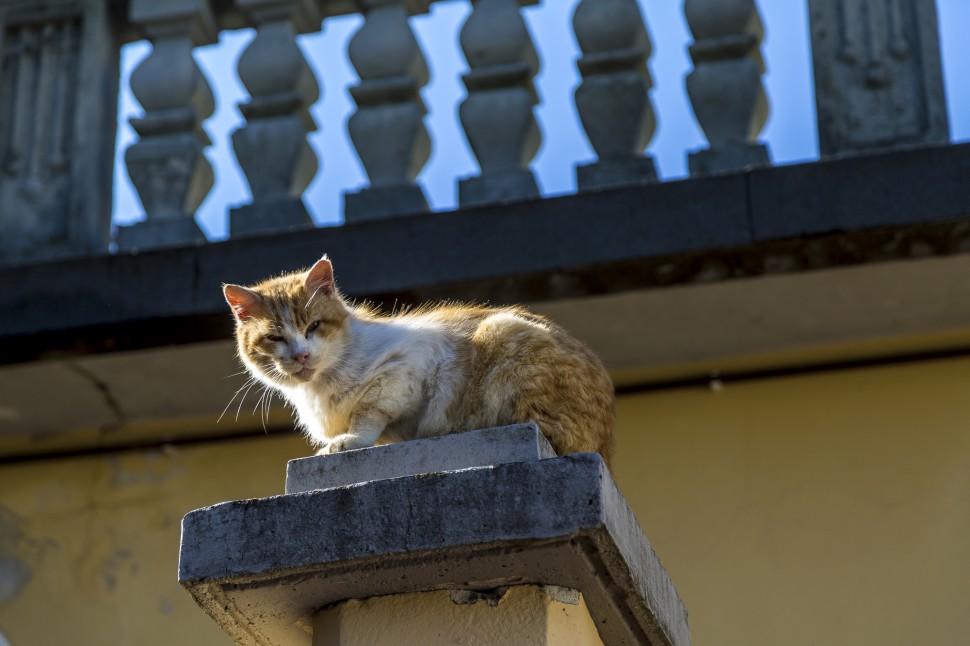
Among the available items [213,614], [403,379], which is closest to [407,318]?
[403,379]

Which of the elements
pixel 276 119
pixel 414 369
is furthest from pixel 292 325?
pixel 276 119

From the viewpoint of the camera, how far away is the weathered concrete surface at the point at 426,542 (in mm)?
2518

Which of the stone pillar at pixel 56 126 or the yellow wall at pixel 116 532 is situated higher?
the stone pillar at pixel 56 126

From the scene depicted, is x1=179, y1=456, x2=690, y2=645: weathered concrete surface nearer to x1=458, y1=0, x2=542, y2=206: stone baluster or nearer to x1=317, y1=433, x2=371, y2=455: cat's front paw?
x1=317, y1=433, x2=371, y2=455: cat's front paw

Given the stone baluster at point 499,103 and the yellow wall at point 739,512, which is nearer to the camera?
the yellow wall at point 739,512

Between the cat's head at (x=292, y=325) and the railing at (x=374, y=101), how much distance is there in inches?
61.6

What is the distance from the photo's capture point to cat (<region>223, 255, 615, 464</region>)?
10.1 ft

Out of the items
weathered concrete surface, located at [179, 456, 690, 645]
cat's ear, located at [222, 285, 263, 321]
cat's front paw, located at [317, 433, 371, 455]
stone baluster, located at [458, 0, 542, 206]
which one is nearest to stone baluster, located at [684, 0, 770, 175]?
stone baluster, located at [458, 0, 542, 206]

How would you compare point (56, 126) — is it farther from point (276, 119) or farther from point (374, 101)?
point (374, 101)

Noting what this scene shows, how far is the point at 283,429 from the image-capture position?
5730mm

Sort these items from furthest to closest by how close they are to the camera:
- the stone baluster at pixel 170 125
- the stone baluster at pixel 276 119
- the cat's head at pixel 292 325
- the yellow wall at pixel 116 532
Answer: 1. the yellow wall at pixel 116 532
2. the stone baluster at pixel 170 125
3. the stone baluster at pixel 276 119
4. the cat's head at pixel 292 325

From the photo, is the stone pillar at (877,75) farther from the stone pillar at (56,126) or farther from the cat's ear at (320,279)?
the stone pillar at (56,126)

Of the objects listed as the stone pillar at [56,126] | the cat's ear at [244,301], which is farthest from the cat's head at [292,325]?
the stone pillar at [56,126]

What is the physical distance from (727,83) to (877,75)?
0.51 m
